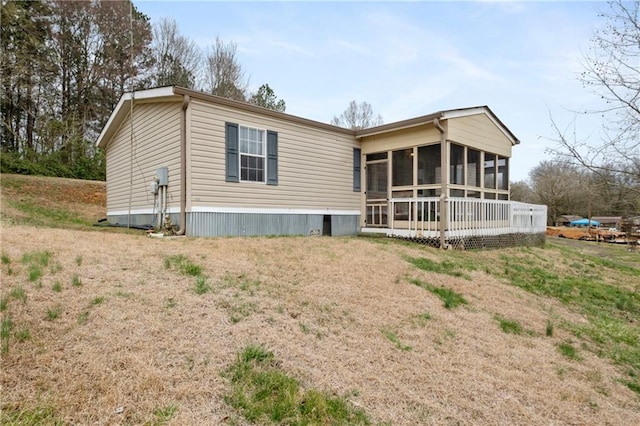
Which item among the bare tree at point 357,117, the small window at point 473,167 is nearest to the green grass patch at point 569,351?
the small window at point 473,167

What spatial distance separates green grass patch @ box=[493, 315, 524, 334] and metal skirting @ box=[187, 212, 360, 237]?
568 cm

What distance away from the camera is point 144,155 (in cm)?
945

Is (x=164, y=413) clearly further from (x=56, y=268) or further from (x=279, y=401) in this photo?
(x=56, y=268)

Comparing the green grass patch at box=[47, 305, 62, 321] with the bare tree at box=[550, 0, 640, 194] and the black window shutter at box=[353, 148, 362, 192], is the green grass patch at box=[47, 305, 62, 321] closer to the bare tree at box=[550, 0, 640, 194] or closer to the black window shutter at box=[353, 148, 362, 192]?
the bare tree at box=[550, 0, 640, 194]

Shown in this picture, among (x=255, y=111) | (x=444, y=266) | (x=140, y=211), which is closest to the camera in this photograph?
(x=444, y=266)

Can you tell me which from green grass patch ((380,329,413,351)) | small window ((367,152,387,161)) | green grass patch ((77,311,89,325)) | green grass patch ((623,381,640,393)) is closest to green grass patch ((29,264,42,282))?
green grass patch ((77,311,89,325))

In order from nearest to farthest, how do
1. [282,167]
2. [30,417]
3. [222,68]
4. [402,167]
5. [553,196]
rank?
1. [30,417]
2. [282,167]
3. [402,167]
4. [222,68]
5. [553,196]

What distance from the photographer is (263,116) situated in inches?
339

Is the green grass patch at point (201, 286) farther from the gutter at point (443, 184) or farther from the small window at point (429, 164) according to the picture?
the small window at point (429, 164)

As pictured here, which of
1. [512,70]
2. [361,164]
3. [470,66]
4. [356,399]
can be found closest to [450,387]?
[356,399]

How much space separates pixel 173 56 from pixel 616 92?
23.6 meters

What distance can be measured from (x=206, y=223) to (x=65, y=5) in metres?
20.2

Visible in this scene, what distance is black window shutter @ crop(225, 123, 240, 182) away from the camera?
7.96 metres

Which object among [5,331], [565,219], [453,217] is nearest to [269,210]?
[453,217]
